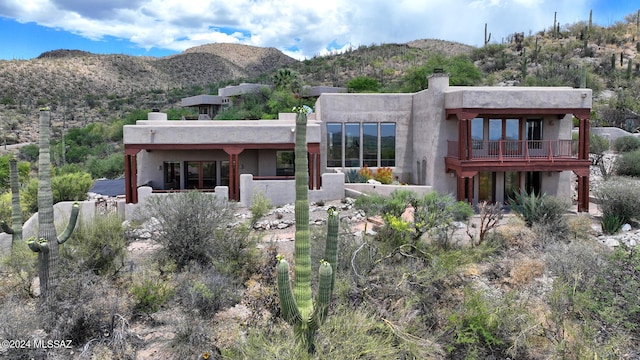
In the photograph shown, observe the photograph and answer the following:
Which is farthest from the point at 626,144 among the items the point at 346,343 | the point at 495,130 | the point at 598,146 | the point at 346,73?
the point at 346,73

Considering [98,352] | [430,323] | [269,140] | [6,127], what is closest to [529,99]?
[269,140]

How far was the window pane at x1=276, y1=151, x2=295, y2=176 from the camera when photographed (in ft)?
82.6

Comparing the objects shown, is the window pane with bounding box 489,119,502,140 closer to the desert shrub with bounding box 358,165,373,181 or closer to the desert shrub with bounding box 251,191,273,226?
the desert shrub with bounding box 358,165,373,181

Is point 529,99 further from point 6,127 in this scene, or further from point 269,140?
point 6,127

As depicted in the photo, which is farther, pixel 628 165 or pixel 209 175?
pixel 628 165

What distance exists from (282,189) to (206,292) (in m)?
11.4

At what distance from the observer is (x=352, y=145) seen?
83.0 feet

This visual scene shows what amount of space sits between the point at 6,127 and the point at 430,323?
57560mm

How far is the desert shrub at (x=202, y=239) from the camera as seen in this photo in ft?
42.8

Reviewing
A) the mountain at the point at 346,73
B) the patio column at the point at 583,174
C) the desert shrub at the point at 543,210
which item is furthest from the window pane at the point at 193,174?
the mountain at the point at 346,73

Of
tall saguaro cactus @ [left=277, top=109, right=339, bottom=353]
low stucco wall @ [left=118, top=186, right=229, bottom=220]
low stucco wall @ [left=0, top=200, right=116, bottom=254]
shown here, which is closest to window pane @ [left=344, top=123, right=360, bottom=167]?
low stucco wall @ [left=118, top=186, right=229, bottom=220]

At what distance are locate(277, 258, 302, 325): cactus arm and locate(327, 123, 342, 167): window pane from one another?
17.8 m

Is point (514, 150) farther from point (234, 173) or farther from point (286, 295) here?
point (286, 295)

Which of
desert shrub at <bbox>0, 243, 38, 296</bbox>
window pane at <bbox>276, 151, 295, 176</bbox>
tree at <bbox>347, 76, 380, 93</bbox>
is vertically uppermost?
tree at <bbox>347, 76, 380, 93</bbox>
